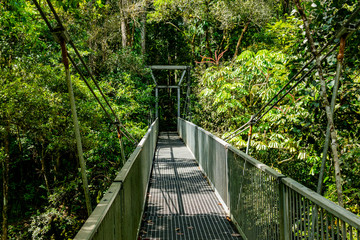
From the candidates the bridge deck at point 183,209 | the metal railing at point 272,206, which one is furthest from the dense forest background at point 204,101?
the bridge deck at point 183,209

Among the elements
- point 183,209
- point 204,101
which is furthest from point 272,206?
point 204,101

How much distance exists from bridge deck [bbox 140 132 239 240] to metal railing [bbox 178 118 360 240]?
29cm

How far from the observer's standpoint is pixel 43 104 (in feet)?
24.0

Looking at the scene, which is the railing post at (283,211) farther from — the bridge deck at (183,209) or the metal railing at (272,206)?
the bridge deck at (183,209)

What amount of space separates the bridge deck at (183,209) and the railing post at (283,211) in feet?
4.96

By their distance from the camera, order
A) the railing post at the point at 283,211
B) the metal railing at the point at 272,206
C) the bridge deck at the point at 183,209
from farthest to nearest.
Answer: the bridge deck at the point at 183,209, the railing post at the point at 283,211, the metal railing at the point at 272,206

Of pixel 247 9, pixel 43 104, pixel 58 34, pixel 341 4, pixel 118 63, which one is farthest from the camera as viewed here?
pixel 118 63

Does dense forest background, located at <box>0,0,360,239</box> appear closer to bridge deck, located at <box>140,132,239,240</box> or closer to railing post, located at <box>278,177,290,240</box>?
railing post, located at <box>278,177,290,240</box>

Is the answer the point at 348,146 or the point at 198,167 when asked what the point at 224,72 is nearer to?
the point at 198,167

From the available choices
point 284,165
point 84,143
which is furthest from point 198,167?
point 84,143

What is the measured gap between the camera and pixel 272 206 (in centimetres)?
263

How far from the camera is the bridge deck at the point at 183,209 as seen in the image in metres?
3.93

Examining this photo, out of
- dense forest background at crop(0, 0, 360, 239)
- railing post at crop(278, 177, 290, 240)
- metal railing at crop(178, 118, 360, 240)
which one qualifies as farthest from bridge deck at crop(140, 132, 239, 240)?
dense forest background at crop(0, 0, 360, 239)

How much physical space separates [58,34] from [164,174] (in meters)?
5.60
